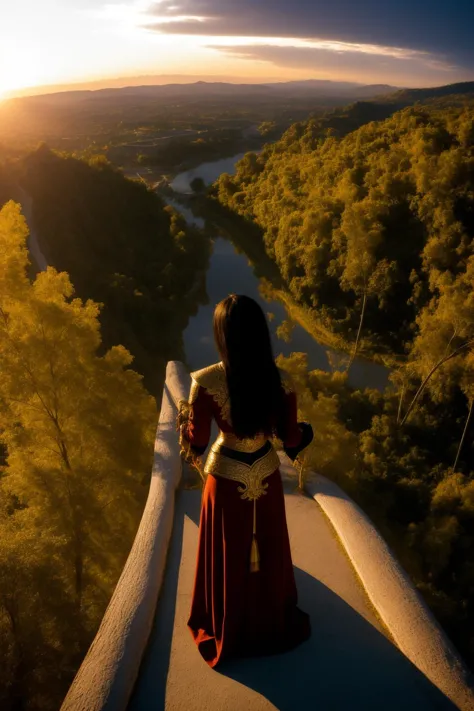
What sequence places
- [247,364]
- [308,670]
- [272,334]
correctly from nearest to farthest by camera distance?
[247,364] → [308,670] → [272,334]

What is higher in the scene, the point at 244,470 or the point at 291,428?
the point at 291,428

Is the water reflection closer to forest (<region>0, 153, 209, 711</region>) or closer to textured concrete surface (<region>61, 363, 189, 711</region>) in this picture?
forest (<region>0, 153, 209, 711</region>)

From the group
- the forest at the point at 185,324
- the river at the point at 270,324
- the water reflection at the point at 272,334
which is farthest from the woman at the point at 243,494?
the river at the point at 270,324

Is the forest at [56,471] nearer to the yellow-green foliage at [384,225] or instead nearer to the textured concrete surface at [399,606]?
the textured concrete surface at [399,606]

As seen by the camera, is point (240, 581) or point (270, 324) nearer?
point (240, 581)

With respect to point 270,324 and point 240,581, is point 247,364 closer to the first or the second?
point 240,581

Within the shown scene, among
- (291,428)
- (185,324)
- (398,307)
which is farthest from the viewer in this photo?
→ (398,307)

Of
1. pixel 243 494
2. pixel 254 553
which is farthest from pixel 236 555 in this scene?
pixel 243 494
